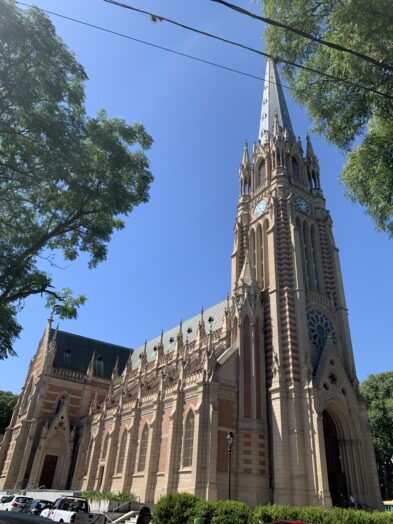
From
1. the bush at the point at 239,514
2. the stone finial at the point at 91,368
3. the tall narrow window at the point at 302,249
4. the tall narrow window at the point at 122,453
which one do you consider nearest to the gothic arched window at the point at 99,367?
the stone finial at the point at 91,368

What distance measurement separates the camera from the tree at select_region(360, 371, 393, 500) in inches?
1780

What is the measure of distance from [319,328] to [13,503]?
87.7 feet

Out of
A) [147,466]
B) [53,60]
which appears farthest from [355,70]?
[147,466]

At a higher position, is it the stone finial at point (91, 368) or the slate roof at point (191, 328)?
the slate roof at point (191, 328)

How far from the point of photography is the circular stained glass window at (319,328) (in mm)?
34531

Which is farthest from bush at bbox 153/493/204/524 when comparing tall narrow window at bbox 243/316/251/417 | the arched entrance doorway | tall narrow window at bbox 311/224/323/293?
tall narrow window at bbox 311/224/323/293

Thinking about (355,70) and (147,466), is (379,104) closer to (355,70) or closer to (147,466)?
(355,70)

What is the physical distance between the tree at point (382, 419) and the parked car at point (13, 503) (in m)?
37.5

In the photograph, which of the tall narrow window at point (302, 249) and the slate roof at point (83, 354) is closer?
the tall narrow window at point (302, 249)

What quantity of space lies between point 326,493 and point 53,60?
28.9 m

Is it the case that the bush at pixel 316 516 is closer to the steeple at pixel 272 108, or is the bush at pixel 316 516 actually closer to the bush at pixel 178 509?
the bush at pixel 178 509

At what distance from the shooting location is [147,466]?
3164 cm

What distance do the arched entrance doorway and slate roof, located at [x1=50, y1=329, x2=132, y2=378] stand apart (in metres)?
34.2

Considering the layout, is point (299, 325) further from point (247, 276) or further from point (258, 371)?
point (247, 276)
